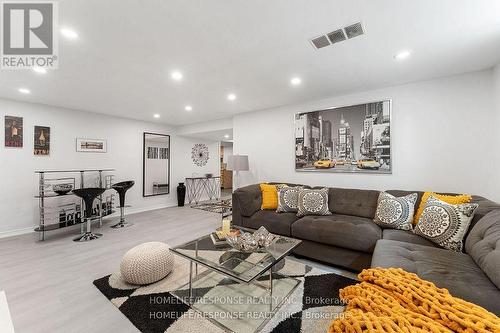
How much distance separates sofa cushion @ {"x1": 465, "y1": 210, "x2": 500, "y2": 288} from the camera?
1210mm

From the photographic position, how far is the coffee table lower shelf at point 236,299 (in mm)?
1551

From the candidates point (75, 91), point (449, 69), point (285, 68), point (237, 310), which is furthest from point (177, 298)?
point (449, 69)

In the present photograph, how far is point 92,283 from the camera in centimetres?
206

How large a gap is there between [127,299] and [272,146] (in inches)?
125

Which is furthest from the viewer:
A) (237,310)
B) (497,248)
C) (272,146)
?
(272,146)

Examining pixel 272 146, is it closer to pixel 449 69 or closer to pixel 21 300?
pixel 449 69

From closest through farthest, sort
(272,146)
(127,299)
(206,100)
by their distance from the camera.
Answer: (127,299) < (206,100) < (272,146)

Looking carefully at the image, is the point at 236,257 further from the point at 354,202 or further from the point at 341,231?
the point at 354,202

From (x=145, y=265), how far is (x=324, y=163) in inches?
113

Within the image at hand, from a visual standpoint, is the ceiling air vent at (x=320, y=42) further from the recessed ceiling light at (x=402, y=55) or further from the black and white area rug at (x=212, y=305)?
the black and white area rug at (x=212, y=305)

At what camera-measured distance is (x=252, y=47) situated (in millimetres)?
2025

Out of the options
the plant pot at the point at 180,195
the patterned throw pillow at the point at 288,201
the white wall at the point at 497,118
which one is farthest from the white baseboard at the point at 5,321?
the plant pot at the point at 180,195

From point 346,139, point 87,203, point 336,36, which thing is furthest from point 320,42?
point 87,203

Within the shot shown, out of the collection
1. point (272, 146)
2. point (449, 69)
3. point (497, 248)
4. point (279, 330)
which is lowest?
point (279, 330)
